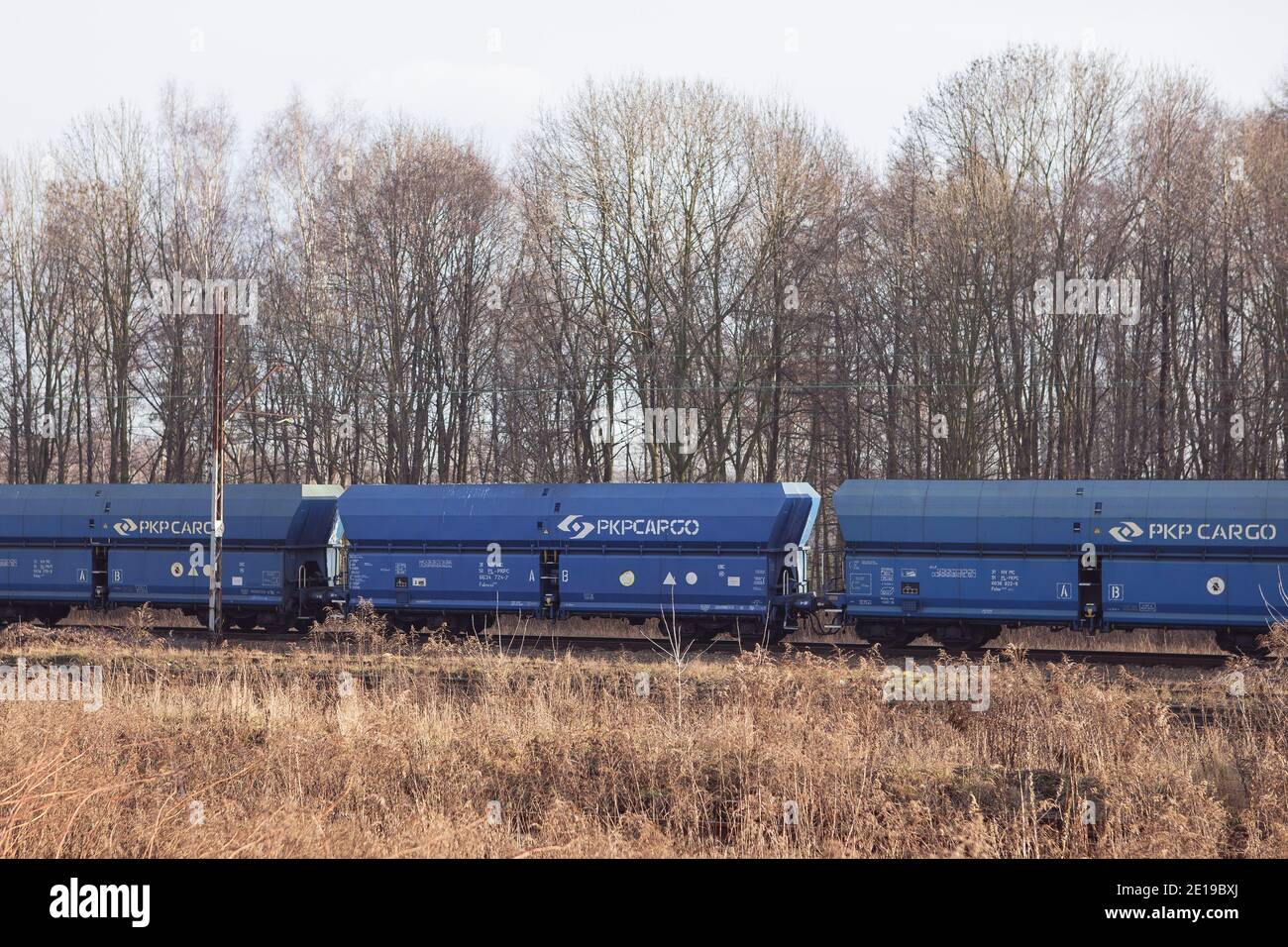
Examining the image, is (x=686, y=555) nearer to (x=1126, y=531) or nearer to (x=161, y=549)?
(x=1126, y=531)

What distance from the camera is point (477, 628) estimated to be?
84.2ft

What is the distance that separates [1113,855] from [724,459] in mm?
27231

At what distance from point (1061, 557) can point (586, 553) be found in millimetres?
9109

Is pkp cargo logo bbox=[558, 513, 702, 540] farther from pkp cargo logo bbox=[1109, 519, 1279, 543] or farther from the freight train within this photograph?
pkp cargo logo bbox=[1109, 519, 1279, 543]

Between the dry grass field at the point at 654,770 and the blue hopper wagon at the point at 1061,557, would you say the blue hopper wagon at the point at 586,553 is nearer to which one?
the blue hopper wagon at the point at 1061,557

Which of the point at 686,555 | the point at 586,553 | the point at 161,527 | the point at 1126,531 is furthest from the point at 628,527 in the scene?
the point at 161,527

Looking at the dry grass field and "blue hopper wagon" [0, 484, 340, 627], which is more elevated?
"blue hopper wagon" [0, 484, 340, 627]

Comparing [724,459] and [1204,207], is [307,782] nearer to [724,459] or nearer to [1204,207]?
[724,459]

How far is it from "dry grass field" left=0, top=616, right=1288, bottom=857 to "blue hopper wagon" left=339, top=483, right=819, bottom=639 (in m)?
6.75

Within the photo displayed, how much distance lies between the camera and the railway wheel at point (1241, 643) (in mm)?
20906

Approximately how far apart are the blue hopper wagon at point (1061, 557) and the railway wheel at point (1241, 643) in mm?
25

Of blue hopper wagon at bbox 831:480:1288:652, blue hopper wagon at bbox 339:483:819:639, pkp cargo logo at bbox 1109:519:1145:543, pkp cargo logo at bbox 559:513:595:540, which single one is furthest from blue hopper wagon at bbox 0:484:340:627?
pkp cargo logo at bbox 1109:519:1145:543

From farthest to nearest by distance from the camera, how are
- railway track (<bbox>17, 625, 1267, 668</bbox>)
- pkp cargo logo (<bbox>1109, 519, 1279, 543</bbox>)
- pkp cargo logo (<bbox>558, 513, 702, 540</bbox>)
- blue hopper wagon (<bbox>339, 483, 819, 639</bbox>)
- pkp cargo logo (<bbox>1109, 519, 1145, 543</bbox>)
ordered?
pkp cargo logo (<bbox>558, 513, 702, 540</bbox>), blue hopper wagon (<bbox>339, 483, 819, 639</bbox>), pkp cargo logo (<bbox>1109, 519, 1145, 543</bbox>), pkp cargo logo (<bbox>1109, 519, 1279, 543</bbox>), railway track (<bbox>17, 625, 1267, 668</bbox>)

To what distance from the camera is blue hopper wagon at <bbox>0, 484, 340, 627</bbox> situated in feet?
86.9
